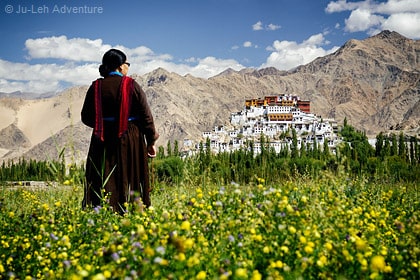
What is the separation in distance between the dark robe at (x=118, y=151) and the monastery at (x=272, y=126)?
89916 millimetres

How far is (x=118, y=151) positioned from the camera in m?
5.96

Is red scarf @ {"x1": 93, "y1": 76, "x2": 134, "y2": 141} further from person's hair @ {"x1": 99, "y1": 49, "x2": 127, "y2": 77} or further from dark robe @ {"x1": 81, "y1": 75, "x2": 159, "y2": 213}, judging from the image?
person's hair @ {"x1": 99, "y1": 49, "x2": 127, "y2": 77}

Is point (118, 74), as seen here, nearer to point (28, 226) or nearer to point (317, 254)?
point (28, 226)

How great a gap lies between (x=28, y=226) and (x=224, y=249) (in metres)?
2.01

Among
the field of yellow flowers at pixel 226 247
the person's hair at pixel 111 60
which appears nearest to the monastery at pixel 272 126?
the person's hair at pixel 111 60

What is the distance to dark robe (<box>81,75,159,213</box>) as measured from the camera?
5.90m

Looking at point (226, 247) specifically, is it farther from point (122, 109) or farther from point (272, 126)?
point (272, 126)

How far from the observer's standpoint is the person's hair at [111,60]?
627 centimetres

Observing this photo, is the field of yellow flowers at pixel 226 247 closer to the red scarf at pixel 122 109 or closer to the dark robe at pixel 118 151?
the dark robe at pixel 118 151

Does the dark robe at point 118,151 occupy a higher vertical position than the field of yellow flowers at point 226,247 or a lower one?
higher

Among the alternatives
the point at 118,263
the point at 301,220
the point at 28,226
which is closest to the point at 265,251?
the point at 301,220

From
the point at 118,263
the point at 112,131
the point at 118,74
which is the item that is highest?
the point at 118,74

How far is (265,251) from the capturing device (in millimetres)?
2576

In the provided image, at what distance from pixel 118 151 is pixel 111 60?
142 cm
